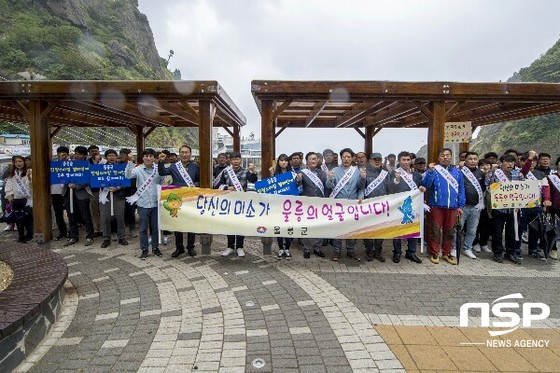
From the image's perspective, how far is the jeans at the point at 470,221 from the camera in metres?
6.38

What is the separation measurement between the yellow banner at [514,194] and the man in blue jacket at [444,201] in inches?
23.0

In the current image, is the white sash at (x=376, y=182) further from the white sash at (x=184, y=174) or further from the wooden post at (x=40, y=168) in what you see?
the wooden post at (x=40, y=168)

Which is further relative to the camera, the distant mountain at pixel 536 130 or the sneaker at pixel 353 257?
the distant mountain at pixel 536 130

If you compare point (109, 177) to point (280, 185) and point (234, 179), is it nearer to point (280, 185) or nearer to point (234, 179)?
point (234, 179)

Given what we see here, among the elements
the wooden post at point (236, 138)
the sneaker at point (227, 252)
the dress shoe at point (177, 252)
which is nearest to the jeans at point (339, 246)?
the sneaker at point (227, 252)

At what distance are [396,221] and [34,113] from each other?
22.9 feet

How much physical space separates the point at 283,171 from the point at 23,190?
17.8ft

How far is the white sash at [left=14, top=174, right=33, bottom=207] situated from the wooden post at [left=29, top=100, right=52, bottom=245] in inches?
21.2

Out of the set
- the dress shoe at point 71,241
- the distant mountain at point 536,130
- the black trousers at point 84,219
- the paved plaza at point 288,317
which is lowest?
the paved plaza at point 288,317

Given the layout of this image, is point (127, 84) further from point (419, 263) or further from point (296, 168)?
point (419, 263)

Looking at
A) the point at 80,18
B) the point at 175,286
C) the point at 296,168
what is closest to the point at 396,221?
the point at 296,168

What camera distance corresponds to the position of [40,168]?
7.06 m

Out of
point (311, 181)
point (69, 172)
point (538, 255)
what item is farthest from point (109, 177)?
point (538, 255)

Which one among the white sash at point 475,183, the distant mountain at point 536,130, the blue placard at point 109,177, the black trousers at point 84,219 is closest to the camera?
the white sash at point 475,183
